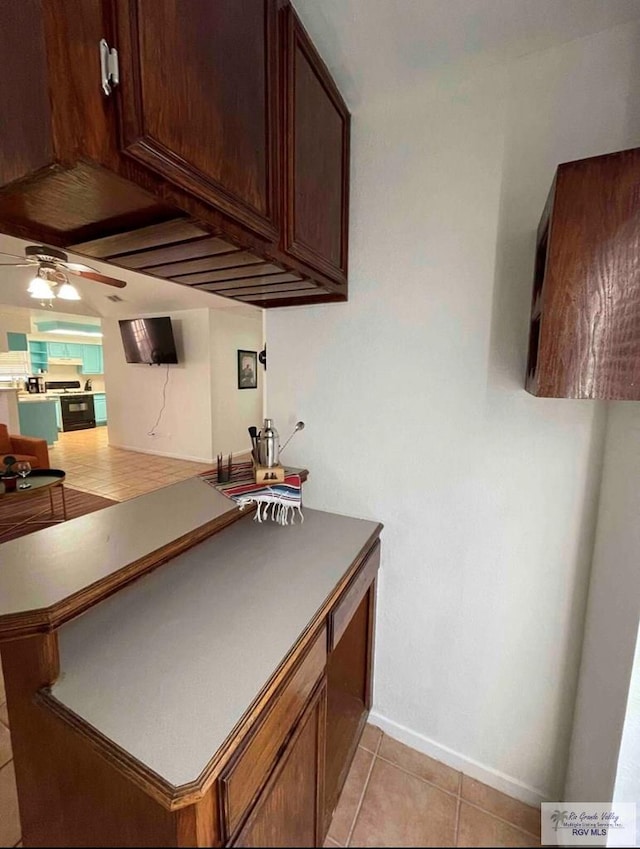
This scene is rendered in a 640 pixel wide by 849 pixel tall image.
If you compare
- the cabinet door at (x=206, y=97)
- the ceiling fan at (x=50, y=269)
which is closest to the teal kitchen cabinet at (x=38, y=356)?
the ceiling fan at (x=50, y=269)

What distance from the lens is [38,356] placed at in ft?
22.5

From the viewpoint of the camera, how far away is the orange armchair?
4188 millimetres

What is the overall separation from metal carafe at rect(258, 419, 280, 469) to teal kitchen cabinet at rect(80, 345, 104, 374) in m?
7.70

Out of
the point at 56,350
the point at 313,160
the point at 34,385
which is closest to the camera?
the point at 313,160

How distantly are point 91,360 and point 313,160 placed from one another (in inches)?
328

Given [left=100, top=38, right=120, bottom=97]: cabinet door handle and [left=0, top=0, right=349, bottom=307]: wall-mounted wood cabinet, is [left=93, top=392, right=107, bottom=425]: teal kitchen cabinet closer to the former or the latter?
[left=0, top=0, right=349, bottom=307]: wall-mounted wood cabinet

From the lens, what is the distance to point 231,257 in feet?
3.03

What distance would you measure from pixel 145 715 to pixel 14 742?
0.37 m

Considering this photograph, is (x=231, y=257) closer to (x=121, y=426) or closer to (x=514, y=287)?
(x=514, y=287)

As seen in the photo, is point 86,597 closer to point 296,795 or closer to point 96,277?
point 296,795

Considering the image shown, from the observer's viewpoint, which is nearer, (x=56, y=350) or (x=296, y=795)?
(x=296, y=795)

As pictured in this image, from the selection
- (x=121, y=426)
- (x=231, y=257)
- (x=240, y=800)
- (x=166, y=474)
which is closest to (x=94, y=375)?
(x=121, y=426)

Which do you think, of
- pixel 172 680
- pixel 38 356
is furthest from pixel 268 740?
pixel 38 356

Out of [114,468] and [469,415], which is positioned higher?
[469,415]
